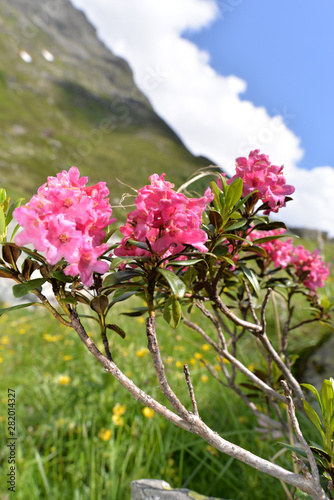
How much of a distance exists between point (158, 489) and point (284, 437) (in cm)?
69

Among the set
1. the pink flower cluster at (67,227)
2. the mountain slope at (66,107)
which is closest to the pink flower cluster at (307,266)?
the pink flower cluster at (67,227)

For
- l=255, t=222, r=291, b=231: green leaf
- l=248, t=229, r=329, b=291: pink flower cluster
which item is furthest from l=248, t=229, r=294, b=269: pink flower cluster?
l=255, t=222, r=291, b=231: green leaf

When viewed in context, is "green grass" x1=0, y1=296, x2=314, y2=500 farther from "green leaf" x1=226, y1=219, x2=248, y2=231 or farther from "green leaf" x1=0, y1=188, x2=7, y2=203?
"green leaf" x1=0, y1=188, x2=7, y2=203

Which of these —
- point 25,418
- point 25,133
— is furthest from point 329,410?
point 25,133

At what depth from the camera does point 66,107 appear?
189 feet

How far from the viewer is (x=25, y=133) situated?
4831cm

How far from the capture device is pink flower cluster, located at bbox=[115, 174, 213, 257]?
0.61 m

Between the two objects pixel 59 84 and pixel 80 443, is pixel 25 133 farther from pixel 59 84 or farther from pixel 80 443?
pixel 80 443

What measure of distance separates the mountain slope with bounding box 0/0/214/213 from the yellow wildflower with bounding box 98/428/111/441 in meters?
26.1

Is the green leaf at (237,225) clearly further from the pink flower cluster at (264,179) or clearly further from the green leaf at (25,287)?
the green leaf at (25,287)

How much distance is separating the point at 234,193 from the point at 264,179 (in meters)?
0.12

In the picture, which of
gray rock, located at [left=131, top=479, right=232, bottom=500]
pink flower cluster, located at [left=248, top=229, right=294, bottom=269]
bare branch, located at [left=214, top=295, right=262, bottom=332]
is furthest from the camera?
pink flower cluster, located at [left=248, top=229, right=294, bottom=269]

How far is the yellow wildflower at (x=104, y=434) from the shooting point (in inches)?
63.7

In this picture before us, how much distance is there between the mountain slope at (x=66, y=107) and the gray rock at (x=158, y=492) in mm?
26672
